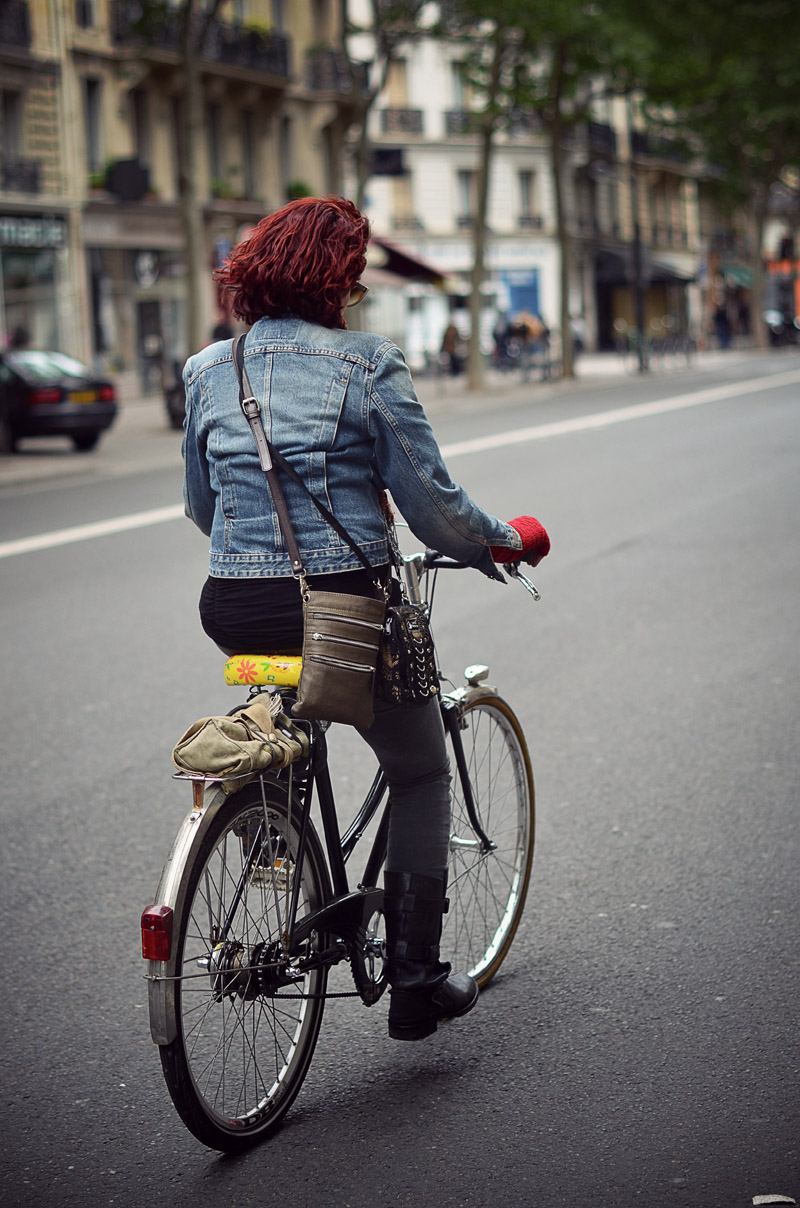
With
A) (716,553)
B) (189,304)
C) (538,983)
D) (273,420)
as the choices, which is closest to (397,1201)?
(538,983)

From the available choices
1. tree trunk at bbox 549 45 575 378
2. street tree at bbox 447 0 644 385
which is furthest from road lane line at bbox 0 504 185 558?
tree trunk at bbox 549 45 575 378

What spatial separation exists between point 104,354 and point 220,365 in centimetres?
3505

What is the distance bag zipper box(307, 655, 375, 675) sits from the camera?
2877 millimetres

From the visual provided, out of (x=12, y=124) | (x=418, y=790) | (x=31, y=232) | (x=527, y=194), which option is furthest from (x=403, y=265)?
(x=418, y=790)

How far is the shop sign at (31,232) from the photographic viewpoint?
33312 mm

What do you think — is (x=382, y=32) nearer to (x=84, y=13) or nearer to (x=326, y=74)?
(x=84, y=13)

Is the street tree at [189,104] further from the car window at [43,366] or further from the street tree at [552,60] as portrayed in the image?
the street tree at [552,60]

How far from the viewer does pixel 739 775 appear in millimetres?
5488

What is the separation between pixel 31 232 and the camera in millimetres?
34000

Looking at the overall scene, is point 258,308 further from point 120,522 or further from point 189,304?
point 189,304

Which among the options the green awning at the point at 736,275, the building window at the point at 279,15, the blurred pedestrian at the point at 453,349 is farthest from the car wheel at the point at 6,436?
the green awning at the point at 736,275

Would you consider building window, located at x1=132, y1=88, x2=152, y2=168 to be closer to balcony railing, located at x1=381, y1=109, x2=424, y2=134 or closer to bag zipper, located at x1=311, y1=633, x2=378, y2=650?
balcony railing, located at x1=381, y1=109, x2=424, y2=134

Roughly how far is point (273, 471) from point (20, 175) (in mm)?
32805

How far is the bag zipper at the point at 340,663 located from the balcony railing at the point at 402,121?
5495 centimetres
